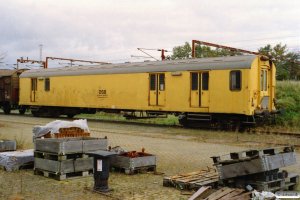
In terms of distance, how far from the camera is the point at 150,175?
9.05m

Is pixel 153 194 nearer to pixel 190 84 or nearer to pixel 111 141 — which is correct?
pixel 111 141

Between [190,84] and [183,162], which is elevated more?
[190,84]

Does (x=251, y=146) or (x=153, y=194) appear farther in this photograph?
(x=251, y=146)

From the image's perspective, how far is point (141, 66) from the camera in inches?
872

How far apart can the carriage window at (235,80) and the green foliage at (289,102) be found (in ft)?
10.2

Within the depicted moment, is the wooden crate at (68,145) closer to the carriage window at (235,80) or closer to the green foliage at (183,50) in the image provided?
the carriage window at (235,80)

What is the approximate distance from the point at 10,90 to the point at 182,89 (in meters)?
16.8

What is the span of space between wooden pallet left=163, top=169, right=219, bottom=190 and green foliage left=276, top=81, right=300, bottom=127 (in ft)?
41.6

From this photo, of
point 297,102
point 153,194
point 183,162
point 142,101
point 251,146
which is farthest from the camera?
point 297,102

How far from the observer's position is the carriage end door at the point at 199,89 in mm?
19359

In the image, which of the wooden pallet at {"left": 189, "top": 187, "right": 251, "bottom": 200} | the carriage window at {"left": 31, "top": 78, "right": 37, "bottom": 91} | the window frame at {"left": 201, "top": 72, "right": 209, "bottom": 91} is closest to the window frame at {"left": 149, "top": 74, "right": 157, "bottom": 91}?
the window frame at {"left": 201, "top": 72, "right": 209, "bottom": 91}

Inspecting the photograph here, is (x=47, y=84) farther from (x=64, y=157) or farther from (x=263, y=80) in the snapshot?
(x=64, y=157)

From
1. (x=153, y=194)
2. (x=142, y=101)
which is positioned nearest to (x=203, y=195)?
(x=153, y=194)

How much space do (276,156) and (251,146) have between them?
7010mm
